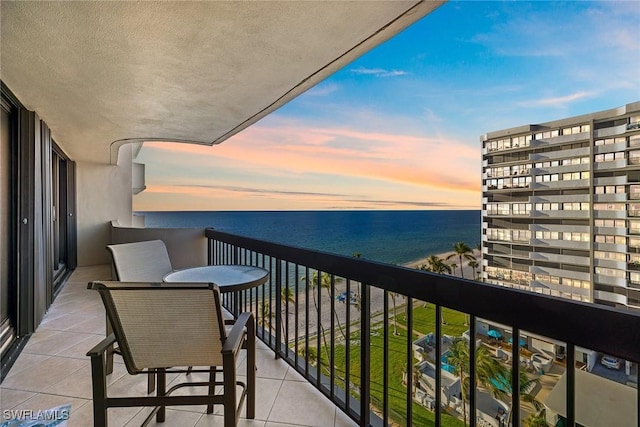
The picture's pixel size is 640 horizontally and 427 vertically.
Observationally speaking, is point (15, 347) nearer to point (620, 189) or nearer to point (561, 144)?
point (620, 189)

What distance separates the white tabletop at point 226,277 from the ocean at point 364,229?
42.5ft

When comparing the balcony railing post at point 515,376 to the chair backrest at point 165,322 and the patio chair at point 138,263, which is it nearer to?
the chair backrest at point 165,322

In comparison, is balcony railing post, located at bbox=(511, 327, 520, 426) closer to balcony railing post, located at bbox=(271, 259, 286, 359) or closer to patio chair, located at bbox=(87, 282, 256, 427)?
patio chair, located at bbox=(87, 282, 256, 427)

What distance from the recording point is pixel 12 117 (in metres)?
3.03

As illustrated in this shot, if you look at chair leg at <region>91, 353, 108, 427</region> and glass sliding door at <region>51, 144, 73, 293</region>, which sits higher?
glass sliding door at <region>51, 144, 73, 293</region>

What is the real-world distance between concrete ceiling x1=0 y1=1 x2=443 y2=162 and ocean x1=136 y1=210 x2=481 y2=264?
12693 millimetres

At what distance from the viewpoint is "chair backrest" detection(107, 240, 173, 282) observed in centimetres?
217

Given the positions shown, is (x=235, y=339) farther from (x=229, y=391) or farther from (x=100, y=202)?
(x=100, y=202)

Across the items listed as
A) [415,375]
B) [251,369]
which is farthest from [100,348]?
[415,375]

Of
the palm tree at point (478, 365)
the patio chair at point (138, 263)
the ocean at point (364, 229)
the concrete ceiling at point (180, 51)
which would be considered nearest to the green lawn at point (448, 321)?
the palm tree at point (478, 365)

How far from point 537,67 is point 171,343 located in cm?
1335

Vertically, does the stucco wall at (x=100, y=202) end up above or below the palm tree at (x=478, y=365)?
above

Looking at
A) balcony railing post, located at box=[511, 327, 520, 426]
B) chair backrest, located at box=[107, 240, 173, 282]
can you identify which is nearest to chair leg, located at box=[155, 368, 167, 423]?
chair backrest, located at box=[107, 240, 173, 282]

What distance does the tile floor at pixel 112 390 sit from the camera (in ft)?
5.84
